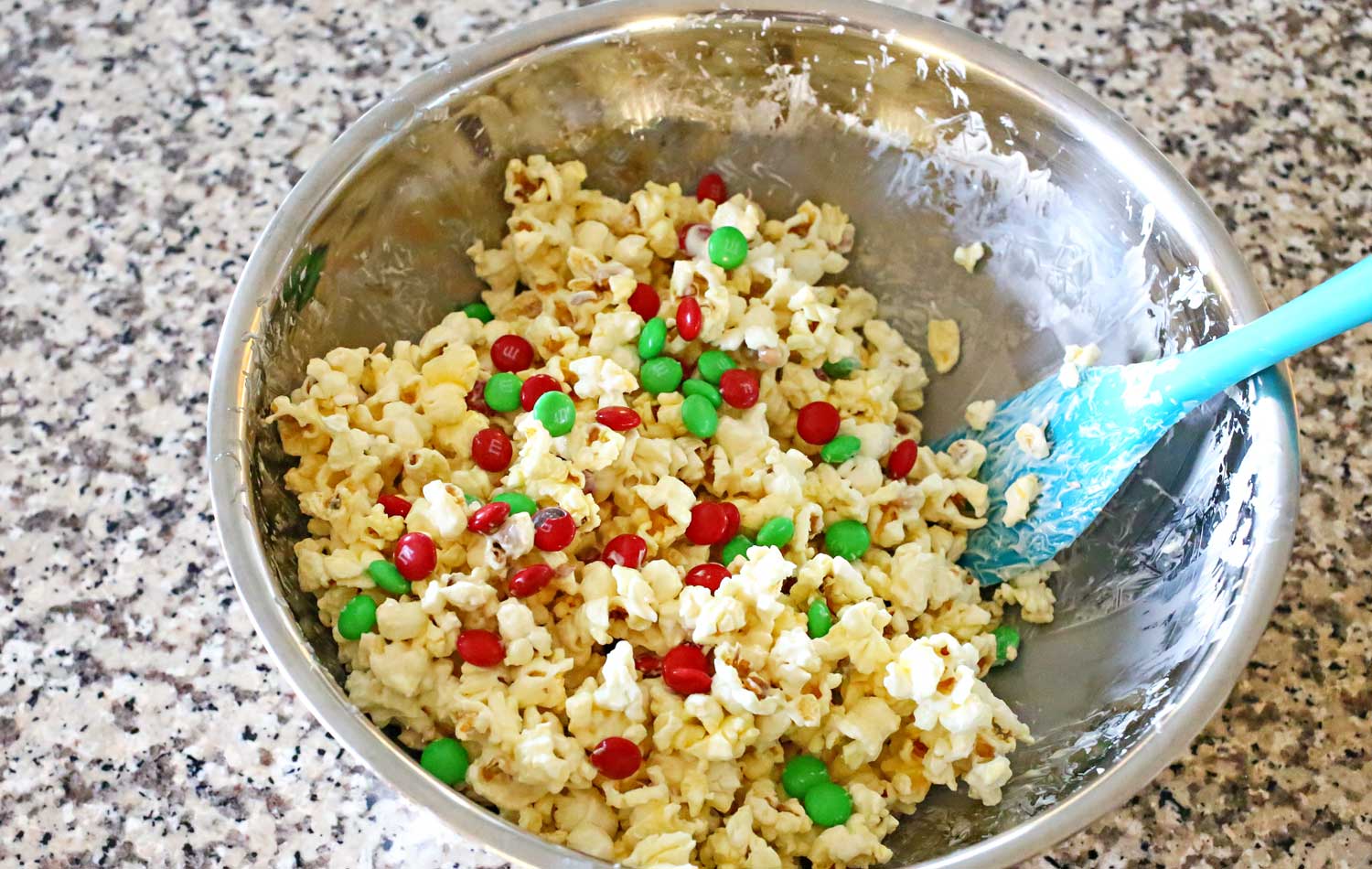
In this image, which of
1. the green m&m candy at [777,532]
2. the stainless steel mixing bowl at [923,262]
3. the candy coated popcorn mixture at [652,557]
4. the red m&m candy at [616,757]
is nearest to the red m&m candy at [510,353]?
the candy coated popcorn mixture at [652,557]

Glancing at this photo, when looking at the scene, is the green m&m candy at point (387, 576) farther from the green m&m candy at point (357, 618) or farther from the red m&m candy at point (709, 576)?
the red m&m candy at point (709, 576)

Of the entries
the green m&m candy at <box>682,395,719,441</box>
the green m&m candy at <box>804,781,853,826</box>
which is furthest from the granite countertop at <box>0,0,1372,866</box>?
the green m&m candy at <box>682,395,719,441</box>

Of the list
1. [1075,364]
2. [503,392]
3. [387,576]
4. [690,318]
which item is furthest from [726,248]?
[387,576]

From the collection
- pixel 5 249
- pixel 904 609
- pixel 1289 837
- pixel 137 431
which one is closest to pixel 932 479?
pixel 904 609

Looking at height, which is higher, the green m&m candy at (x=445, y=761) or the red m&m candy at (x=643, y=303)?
the red m&m candy at (x=643, y=303)

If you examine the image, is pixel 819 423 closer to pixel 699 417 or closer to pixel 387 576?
pixel 699 417

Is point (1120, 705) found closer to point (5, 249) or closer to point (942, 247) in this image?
point (942, 247)

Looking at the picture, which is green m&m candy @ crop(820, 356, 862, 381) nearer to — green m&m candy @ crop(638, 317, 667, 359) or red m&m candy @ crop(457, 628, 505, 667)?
green m&m candy @ crop(638, 317, 667, 359)
